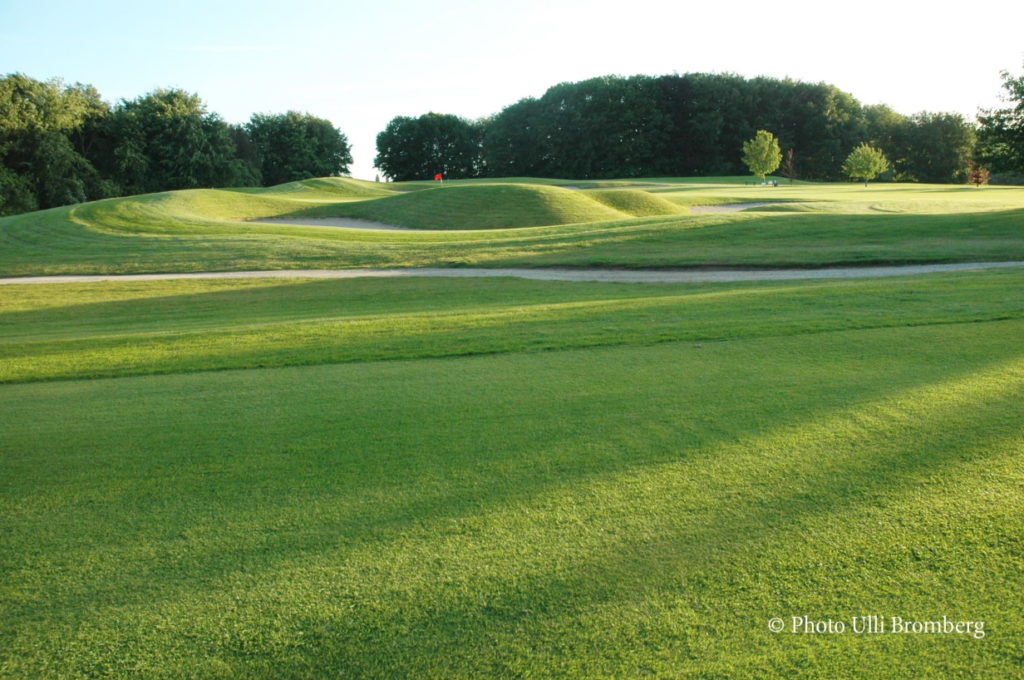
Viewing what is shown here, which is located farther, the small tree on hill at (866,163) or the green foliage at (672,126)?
the green foliage at (672,126)

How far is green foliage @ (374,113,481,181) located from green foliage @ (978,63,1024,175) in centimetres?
7708

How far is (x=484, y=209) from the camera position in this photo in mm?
34625

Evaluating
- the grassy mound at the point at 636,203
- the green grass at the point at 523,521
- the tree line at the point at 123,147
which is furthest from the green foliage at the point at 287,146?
the green grass at the point at 523,521

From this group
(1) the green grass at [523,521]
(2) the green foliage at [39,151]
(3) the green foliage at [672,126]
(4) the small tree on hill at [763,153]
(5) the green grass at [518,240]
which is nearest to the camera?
(1) the green grass at [523,521]

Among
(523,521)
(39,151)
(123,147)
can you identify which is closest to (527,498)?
(523,521)

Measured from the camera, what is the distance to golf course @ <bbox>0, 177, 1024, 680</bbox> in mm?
2654

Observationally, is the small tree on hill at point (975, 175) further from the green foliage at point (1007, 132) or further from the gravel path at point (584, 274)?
the gravel path at point (584, 274)

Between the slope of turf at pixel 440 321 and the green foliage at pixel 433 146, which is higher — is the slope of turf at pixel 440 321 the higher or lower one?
the lower one

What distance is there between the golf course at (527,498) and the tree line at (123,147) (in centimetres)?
5767

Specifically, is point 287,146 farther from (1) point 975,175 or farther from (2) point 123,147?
(1) point 975,175

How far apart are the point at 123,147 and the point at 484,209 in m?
45.3

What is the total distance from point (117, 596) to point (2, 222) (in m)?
34.6

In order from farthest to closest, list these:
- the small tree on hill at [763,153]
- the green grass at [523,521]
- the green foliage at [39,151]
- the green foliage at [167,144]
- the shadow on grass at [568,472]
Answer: the green foliage at [167,144] → the small tree on hill at [763,153] → the green foliage at [39,151] → the shadow on grass at [568,472] → the green grass at [523,521]

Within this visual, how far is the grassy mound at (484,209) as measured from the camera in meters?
33.1
